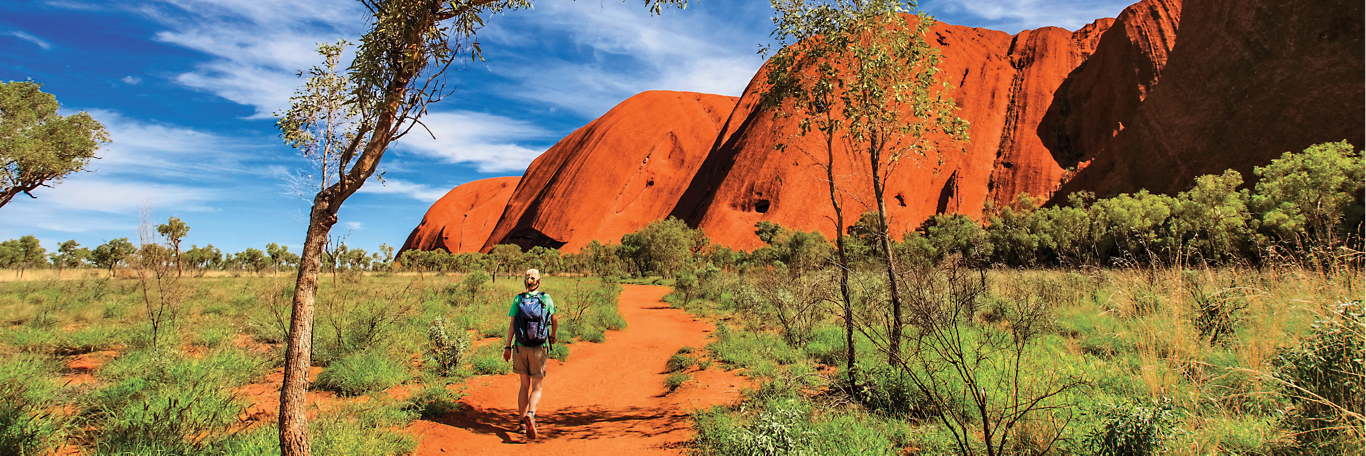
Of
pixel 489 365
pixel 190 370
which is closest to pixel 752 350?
pixel 489 365

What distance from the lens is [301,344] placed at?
3350 mm

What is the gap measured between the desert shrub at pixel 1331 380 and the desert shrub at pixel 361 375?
817 cm

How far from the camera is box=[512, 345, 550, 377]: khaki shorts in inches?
211

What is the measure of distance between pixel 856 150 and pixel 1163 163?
46.2m

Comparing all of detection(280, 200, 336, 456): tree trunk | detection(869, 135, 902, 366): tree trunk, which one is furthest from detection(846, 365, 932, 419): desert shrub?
detection(280, 200, 336, 456): tree trunk

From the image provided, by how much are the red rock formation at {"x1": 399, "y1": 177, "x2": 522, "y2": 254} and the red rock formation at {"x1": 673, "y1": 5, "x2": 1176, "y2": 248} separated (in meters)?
46.8

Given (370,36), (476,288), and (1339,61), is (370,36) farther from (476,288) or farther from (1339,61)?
(1339,61)

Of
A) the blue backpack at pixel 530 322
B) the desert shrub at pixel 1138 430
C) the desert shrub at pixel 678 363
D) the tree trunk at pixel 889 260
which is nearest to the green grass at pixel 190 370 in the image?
the blue backpack at pixel 530 322

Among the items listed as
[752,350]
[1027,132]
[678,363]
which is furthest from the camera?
[1027,132]

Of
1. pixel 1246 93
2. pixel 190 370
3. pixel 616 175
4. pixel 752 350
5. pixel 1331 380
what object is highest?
pixel 616 175

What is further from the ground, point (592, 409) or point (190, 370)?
point (190, 370)

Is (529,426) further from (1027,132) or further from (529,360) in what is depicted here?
(1027,132)

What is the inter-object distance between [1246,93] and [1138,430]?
151 ft

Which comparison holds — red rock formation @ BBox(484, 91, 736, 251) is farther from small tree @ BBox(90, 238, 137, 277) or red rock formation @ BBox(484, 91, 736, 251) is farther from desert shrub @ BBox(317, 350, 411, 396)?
desert shrub @ BBox(317, 350, 411, 396)
